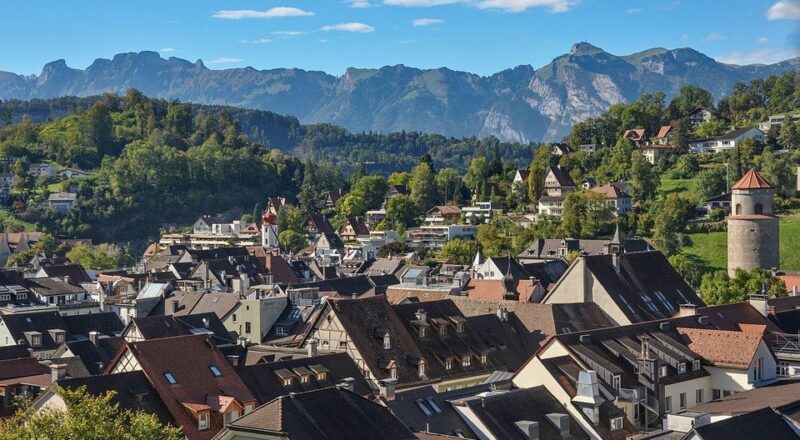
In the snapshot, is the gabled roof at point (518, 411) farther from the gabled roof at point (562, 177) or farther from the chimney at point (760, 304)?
the gabled roof at point (562, 177)

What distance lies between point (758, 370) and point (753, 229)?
46239mm

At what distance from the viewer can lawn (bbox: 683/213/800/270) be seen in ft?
317

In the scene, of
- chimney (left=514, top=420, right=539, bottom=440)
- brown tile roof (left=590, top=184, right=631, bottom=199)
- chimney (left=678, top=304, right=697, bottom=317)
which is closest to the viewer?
chimney (left=514, top=420, right=539, bottom=440)

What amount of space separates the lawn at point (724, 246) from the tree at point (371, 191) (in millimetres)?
66064

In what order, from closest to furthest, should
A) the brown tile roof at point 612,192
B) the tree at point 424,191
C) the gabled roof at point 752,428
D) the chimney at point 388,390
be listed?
1. the gabled roof at point 752,428
2. the chimney at point 388,390
3. the brown tile roof at point 612,192
4. the tree at point 424,191

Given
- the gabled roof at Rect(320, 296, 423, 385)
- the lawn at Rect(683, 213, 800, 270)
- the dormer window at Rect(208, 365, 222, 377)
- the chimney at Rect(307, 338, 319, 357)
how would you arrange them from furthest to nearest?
the lawn at Rect(683, 213, 800, 270) → the gabled roof at Rect(320, 296, 423, 385) → the chimney at Rect(307, 338, 319, 357) → the dormer window at Rect(208, 365, 222, 377)

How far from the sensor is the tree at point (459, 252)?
111500 millimetres

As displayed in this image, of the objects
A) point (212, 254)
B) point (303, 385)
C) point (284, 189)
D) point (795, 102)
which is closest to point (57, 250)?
point (212, 254)

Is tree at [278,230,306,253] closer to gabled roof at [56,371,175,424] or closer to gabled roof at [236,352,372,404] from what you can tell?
gabled roof at [236,352,372,404]

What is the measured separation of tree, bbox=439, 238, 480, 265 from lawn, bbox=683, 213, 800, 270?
2053 cm

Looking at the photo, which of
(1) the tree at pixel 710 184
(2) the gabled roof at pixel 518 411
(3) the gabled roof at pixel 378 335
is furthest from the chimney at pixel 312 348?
(1) the tree at pixel 710 184

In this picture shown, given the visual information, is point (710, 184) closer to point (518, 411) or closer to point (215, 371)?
point (518, 411)

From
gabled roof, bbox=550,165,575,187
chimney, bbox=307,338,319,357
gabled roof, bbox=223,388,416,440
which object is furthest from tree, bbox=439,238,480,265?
gabled roof, bbox=223,388,416,440

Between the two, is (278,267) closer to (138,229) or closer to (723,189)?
(723,189)
